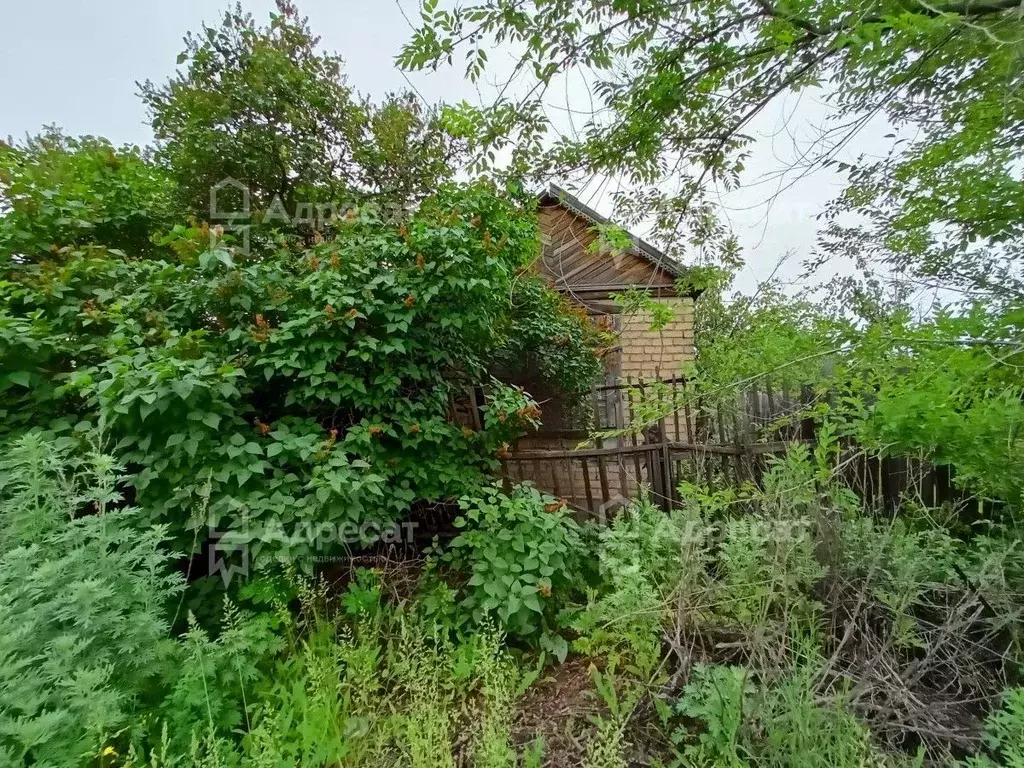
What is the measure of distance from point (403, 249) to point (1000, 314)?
281cm

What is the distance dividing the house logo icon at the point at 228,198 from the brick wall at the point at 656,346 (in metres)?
4.92

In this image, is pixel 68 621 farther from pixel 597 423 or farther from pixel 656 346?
pixel 656 346

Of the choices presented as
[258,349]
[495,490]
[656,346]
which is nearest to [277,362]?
[258,349]

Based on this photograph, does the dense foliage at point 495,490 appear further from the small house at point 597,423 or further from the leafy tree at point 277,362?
the small house at point 597,423

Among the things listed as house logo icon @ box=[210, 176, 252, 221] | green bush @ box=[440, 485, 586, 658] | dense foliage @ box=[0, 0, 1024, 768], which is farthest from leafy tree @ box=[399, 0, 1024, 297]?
house logo icon @ box=[210, 176, 252, 221]

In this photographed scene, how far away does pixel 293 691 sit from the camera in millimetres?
1848

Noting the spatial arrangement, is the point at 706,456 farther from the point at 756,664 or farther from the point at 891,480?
the point at 756,664

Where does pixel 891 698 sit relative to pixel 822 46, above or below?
below

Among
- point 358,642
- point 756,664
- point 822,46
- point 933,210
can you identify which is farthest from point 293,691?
point 822,46

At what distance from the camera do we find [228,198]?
4496 millimetres

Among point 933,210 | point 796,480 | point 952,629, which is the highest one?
point 933,210

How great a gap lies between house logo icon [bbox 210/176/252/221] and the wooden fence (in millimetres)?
3625

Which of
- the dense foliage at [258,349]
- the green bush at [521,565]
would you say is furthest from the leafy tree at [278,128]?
the green bush at [521,565]

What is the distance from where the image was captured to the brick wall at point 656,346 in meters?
6.59
